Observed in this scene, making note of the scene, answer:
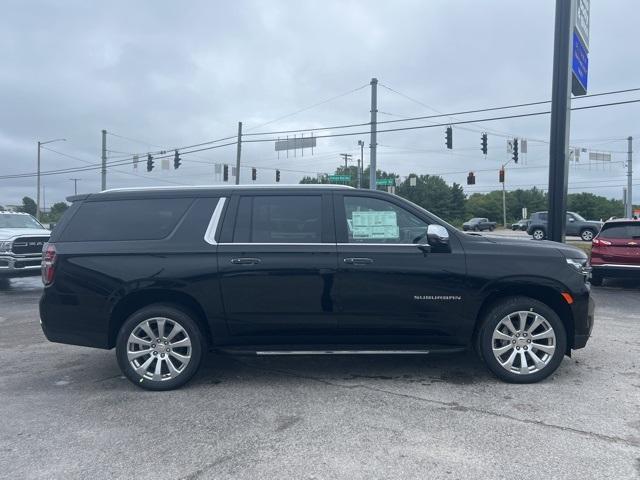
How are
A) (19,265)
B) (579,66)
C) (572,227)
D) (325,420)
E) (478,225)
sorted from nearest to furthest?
(325,420), (19,265), (579,66), (572,227), (478,225)

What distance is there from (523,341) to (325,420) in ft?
6.76

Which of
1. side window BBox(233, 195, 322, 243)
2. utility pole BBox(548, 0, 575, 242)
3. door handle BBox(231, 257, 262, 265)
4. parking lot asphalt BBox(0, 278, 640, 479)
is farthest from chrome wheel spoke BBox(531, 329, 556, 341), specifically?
utility pole BBox(548, 0, 575, 242)

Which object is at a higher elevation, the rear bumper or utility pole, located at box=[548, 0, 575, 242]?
utility pole, located at box=[548, 0, 575, 242]

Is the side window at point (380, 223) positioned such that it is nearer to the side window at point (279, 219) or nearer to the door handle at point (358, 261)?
the door handle at point (358, 261)

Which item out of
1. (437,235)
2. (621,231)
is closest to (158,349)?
(437,235)

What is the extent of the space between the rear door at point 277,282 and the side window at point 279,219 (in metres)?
0.01

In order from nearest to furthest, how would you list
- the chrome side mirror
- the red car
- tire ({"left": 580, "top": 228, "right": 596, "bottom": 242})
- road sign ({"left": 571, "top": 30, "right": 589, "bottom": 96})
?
the chrome side mirror → the red car → road sign ({"left": 571, "top": 30, "right": 589, "bottom": 96}) → tire ({"left": 580, "top": 228, "right": 596, "bottom": 242})

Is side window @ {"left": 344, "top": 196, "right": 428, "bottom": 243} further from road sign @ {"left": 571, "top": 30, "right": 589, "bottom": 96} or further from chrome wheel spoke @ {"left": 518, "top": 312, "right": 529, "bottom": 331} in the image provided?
road sign @ {"left": 571, "top": 30, "right": 589, "bottom": 96}

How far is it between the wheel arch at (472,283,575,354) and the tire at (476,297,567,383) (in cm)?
10

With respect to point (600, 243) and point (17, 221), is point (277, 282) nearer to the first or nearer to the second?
point (600, 243)

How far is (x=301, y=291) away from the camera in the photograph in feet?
16.5

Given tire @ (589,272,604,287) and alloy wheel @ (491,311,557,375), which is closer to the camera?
alloy wheel @ (491,311,557,375)

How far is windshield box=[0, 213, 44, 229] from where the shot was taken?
1357cm

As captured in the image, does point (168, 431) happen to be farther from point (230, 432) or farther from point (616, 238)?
point (616, 238)
